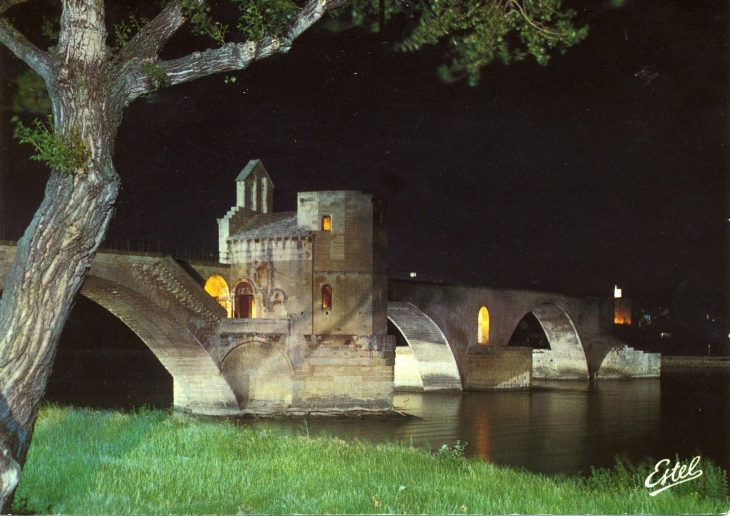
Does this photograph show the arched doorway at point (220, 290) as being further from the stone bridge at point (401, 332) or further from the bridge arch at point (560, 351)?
the bridge arch at point (560, 351)

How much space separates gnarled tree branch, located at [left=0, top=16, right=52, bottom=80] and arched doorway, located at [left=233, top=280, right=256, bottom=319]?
23.4 meters

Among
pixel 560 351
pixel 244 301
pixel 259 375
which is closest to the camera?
pixel 259 375

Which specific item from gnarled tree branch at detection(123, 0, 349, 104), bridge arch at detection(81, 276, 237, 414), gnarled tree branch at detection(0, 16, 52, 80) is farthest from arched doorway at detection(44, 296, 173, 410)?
gnarled tree branch at detection(123, 0, 349, 104)

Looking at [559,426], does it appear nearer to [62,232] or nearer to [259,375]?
[259,375]

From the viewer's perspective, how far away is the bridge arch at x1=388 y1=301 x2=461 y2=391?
41.4m

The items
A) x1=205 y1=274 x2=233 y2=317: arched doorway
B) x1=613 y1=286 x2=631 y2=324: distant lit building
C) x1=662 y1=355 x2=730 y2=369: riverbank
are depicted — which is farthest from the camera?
x1=662 y1=355 x2=730 y2=369: riverbank

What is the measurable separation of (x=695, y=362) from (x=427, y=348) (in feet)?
117

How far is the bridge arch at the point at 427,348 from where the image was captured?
4141cm

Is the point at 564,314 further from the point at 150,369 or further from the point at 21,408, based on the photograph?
the point at 21,408

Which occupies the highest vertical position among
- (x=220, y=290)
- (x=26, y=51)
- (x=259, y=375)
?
(x=26, y=51)

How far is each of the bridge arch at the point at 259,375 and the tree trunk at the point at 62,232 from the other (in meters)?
22.3

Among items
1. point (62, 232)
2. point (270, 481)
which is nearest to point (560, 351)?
point (270, 481)

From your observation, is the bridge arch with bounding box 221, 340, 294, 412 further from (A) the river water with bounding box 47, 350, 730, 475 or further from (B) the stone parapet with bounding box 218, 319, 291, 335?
(A) the river water with bounding box 47, 350, 730, 475

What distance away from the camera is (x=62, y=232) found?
7.32 meters
